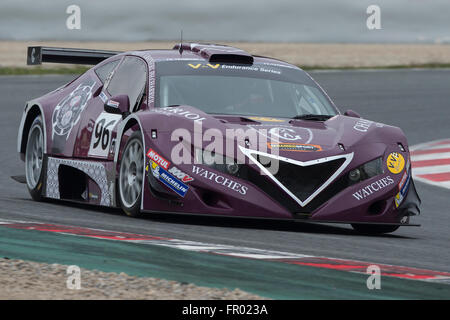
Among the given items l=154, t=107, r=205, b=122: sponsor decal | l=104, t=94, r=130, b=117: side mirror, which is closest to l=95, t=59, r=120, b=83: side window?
l=104, t=94, r=130, b=117: side mirror

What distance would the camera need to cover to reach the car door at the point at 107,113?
8.35 metres

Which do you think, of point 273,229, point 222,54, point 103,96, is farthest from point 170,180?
point 103,96

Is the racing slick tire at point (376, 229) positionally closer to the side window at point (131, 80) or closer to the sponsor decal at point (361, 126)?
the sponsor decal at point (361, 126)

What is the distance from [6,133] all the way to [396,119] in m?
7.21

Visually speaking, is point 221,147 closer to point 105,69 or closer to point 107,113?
point 107,113

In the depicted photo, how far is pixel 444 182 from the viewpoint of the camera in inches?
473

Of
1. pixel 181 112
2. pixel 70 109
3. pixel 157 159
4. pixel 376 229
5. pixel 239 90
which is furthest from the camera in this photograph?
pixel 70 109

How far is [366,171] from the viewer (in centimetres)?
745

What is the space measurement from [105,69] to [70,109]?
0.48 metres

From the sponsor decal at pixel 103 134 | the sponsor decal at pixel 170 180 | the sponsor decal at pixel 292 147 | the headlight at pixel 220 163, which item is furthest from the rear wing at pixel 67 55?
the sponsor decal at pixel 292 147

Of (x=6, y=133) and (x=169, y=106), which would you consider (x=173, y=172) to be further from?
(x=6, y=133)

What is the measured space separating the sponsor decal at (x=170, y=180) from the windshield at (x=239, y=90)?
90cm

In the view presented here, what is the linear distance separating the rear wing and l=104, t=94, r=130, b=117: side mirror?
214 cm
